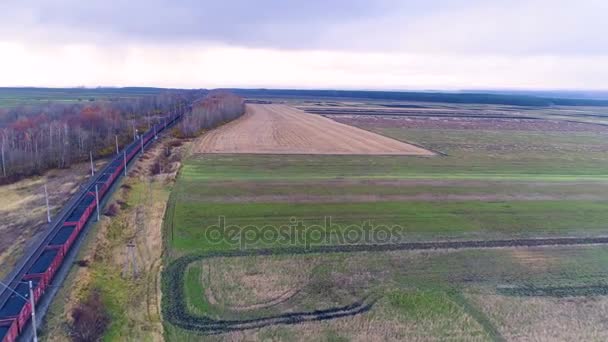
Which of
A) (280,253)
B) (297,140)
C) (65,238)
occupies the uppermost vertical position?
(297,140)

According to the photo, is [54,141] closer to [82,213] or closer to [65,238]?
[82,213]

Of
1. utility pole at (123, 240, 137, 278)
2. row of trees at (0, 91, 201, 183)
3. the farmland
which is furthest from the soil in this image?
utility pole at (123, 240, 137, 278)

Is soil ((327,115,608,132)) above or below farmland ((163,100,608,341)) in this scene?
above

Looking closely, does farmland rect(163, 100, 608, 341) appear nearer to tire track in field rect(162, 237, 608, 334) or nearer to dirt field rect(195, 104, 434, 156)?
tire track in field rect(162, 237, 608, 334)

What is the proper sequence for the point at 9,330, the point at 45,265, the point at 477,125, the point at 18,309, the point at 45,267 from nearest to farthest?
the point at 9,330 → the point at 18,309 → the point at 45,267 → the point at 45,265 → the point at 477,125

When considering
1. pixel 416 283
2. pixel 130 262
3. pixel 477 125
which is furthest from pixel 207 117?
pixel 416 283
